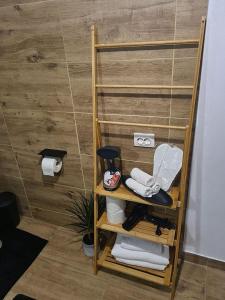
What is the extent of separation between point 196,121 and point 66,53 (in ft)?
2.61

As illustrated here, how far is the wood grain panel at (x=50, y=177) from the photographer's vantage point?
1664 millimetres

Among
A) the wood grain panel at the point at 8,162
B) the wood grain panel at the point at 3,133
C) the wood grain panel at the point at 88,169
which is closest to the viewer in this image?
the wood grain panel at the point at 88,169

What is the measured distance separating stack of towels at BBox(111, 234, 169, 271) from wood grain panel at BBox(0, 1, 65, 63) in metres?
1.20

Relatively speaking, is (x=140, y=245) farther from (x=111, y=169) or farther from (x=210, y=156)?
(x=210, y=156)

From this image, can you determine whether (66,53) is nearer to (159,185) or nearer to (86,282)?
(159,185)

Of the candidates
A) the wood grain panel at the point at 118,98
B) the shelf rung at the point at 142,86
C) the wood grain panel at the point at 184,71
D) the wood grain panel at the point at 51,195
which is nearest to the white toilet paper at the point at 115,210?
the wood grain panel at the point at 51,195

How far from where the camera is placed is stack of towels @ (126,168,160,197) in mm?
1254

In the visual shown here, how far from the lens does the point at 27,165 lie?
1.85m

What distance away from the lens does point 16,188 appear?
2027mm

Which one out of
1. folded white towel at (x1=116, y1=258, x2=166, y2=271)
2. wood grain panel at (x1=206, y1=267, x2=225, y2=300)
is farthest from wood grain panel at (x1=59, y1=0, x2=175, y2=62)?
wood grain panel at (x1=206, y1=267, x2=225, y2=300)

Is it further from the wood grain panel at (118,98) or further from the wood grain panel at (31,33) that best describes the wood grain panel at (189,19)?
the wood grain panel at (31,33)

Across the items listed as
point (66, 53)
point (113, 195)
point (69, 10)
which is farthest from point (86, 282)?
point (69, 10)

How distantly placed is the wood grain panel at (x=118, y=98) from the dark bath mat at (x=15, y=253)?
1.16m

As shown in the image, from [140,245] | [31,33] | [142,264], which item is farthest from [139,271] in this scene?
[31,33]
